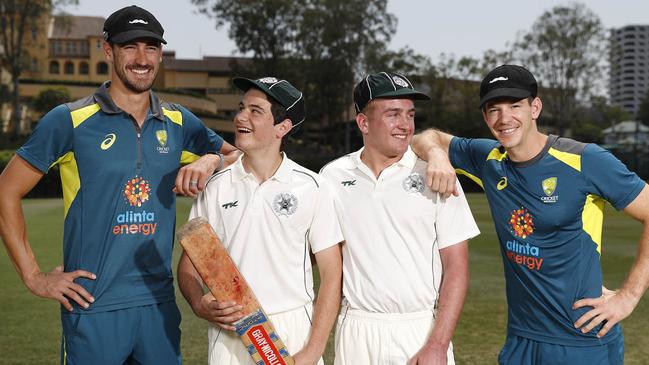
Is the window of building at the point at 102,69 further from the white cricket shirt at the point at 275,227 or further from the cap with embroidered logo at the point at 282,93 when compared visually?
the white cricket shirt at the point at 275,227

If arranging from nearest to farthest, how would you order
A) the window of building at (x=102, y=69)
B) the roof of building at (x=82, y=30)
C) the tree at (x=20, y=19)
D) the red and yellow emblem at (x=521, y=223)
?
the red and yellow emblem at (x=521, y=223) → the tree at (x=20, y=19) → the window of building at (x=102, y=69) → the roof of building at (x=82, y=30)

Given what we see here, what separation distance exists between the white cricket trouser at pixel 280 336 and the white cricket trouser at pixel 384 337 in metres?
0.31

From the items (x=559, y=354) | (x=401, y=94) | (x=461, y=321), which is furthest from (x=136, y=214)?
(x=461, y=321)

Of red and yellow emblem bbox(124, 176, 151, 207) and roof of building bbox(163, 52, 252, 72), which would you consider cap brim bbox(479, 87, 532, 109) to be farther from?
roof of building bbox(163, 52, 252, 72)

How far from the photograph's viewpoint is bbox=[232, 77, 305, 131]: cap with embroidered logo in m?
3.67

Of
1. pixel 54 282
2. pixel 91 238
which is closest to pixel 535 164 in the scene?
pixel 91 238

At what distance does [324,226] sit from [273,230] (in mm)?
270

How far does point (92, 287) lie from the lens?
3.99m

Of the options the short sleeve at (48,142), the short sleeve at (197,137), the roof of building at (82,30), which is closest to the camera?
the short sleeve at (48,142)

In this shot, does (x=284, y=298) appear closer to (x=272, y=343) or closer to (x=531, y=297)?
(x=272, y=343)

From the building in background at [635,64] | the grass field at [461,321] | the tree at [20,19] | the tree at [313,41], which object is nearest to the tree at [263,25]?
the tree at [313,41]

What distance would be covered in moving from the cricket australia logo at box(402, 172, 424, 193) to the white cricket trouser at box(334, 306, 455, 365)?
26.4 inches

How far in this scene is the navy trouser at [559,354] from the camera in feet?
13.3

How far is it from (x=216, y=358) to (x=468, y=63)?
5219cm
